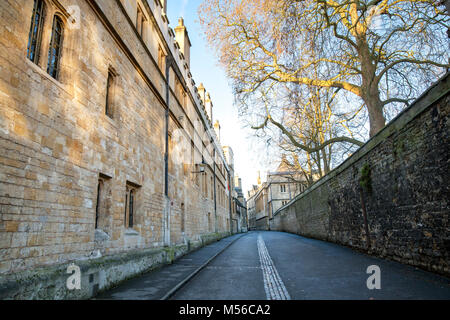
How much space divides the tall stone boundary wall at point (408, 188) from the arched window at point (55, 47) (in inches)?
299

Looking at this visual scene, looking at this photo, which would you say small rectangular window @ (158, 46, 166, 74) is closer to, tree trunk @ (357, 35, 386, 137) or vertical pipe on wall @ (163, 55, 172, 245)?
vertical pipe on wall @ (163, 55, 172, 245)

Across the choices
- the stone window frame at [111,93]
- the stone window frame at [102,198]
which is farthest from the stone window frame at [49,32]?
the stone window frame at [102,198]

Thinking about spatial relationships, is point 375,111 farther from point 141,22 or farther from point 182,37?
point 182,37

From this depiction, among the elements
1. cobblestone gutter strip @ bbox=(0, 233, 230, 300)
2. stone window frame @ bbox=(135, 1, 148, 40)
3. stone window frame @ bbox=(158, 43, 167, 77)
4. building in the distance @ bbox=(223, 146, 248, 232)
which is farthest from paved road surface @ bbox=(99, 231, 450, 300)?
building in the distance @ bbox=(223, 146, 248, 232)

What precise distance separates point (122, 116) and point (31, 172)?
3.71 m

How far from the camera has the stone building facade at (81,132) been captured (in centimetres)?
394

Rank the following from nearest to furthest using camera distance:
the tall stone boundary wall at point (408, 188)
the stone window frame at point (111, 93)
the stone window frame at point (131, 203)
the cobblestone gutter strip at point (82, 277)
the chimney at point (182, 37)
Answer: the cobblestone gutter strip at point (82, 277)
the tall stone boundary wall at point (408, 188)
the stone window frame at point (111, 93)
the stone window frame at point (131, 203)
the chimney at point (182, 37)

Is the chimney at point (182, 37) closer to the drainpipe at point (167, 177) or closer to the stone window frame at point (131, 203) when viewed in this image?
the drainpipe at point (167, 177)

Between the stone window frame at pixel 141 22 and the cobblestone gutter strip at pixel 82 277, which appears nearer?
the cobblestone gutter strip at pixel 82 277

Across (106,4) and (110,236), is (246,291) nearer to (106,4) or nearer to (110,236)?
(110,236)

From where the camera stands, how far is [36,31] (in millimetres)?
4770
